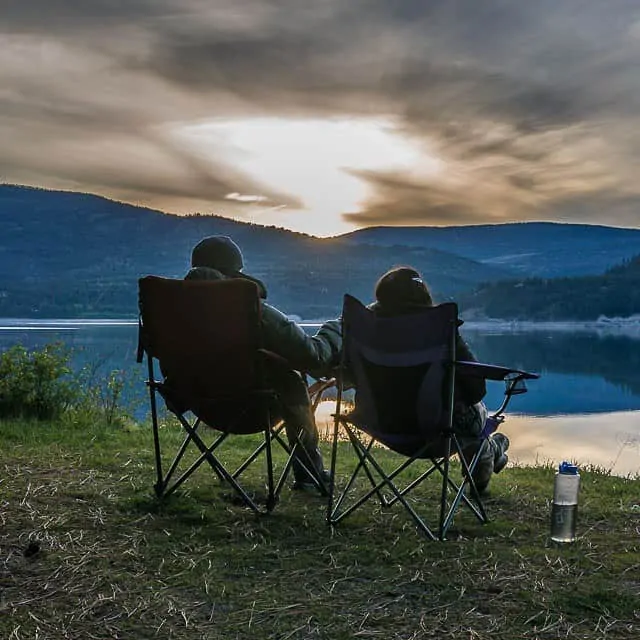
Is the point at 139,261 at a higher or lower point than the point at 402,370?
higher

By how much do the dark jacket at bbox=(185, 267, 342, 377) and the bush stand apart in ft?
10.9

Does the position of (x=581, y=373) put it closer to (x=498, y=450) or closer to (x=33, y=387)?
(x=33, y=387)

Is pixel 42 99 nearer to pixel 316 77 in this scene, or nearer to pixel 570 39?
pixel 316 77

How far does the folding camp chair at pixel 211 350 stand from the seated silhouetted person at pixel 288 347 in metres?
0.12

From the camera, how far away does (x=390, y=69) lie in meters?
13.1

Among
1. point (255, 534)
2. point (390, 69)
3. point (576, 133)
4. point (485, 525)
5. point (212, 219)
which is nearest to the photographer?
point (255, 534)

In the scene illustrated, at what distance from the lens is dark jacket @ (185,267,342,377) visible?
11.2 ft

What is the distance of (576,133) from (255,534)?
15.5 meters

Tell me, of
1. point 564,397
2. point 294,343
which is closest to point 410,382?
point 294,343

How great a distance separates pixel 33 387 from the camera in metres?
6.31

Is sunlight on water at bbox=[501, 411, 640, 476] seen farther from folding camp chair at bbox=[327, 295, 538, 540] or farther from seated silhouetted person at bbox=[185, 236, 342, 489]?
folding camp chair at bbox=[327, 295, 538, 540]

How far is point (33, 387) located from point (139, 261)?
457 ft

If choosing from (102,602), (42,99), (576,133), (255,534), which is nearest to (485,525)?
(255,534)

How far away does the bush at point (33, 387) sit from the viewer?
20.6 ft
